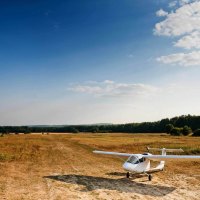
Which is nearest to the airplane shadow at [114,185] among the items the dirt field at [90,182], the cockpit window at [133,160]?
the dirt field at [90,182]

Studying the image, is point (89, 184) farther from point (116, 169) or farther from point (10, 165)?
point (10, 165)

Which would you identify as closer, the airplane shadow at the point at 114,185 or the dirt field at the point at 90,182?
the dirt field at the point at 90,182

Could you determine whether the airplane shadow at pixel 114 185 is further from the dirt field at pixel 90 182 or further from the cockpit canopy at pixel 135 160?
the cockpit canopy at pixel 135 160

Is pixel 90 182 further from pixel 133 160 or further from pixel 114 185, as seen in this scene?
pixel 133 160

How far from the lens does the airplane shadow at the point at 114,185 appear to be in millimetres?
19750

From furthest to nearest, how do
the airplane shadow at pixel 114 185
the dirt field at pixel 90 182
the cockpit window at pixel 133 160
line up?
1. the cockpit window at pixel 133 160
2. the airplane shadow at pixel 114 185
3. the dirt field at pixel 90 182

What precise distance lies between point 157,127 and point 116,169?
147293 mm

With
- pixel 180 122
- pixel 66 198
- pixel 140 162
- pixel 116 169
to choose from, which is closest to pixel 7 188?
pixel 66 198

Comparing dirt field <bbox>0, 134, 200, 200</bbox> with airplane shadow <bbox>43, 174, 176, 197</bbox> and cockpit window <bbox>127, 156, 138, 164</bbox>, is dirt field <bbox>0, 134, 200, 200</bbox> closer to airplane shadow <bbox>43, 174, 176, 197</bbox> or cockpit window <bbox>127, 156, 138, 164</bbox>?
airplane shadow <bbox>43, 174, 176, 197</bbox>

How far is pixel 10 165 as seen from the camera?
3117 cm

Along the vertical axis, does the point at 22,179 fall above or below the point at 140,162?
below

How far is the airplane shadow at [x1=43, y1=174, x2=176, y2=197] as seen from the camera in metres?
19.8

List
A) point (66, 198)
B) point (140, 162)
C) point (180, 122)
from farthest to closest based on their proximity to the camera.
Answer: point (180, 122), point (140, 162), point (66, 198)

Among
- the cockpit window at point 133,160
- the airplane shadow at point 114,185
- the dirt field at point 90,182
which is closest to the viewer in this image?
the dirt field at point 90,182
